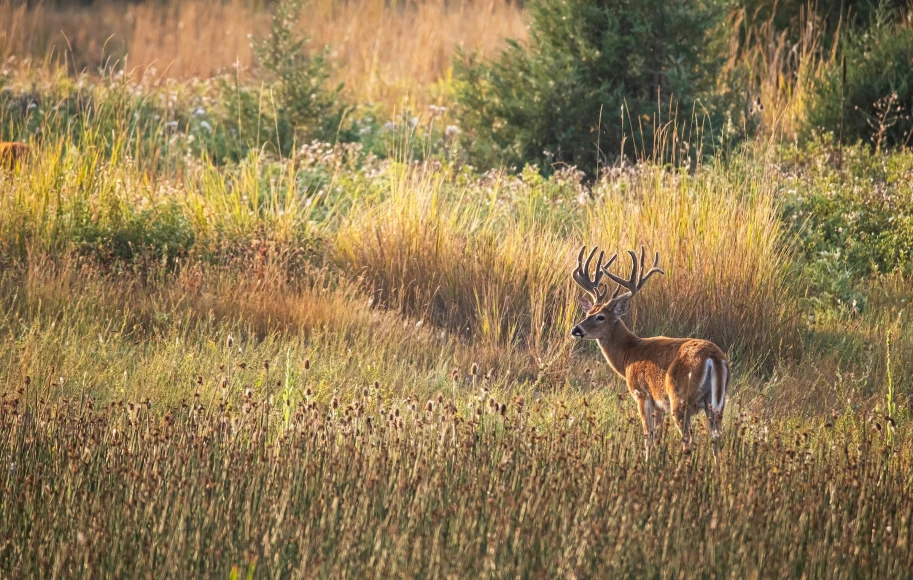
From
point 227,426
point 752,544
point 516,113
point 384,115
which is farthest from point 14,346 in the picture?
point 384,115

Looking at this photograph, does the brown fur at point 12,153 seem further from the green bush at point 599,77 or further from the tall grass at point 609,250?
the green bush at point 599,77

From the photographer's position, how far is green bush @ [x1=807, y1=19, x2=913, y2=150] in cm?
1160

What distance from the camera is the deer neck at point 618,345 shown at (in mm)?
6148

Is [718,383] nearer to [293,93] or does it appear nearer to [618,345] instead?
[618,345]

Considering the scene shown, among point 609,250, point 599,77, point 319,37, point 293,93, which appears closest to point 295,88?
point 293,93

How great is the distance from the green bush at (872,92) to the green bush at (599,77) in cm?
128

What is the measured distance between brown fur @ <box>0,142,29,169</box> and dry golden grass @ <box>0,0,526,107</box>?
7666mm

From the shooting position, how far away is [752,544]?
3.98 meters

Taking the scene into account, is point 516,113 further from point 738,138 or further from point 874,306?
point 874,306

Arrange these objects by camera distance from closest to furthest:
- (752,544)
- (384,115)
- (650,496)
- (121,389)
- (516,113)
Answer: (752,544), (650,496), (121,389), (516,113), (384,115)

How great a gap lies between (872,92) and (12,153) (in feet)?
28.4

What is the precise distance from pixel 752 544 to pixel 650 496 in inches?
18.8

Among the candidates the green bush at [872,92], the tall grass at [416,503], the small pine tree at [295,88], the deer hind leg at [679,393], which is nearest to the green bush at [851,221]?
the green bush at [872,92]

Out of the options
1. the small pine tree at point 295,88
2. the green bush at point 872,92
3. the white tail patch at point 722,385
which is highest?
the green bush at point 872,92
